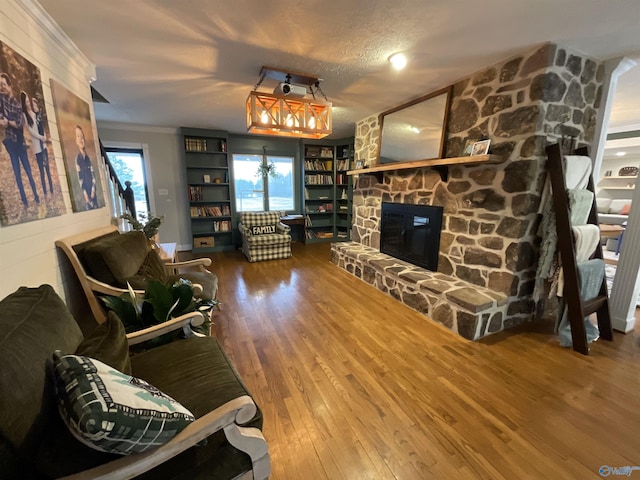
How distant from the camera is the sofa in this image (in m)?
0.64

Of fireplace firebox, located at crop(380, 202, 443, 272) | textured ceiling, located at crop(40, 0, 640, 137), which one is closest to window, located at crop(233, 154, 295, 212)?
textured ceiling, located at crop(40, 0, 640, 137)

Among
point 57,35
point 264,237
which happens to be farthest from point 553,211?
point 57,35

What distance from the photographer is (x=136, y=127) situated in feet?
14.8

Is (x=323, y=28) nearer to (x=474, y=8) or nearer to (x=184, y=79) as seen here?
(x=474, y=8)

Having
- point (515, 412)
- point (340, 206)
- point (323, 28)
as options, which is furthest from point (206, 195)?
point (515, 412)

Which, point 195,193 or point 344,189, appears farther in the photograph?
point 344,189

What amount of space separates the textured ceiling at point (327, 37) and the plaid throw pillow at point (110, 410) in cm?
194

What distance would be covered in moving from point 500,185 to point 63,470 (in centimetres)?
303

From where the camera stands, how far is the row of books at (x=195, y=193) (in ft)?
16.3

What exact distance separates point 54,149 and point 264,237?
A: 3028 millimetres

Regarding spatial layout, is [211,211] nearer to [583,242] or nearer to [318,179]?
[318,179]

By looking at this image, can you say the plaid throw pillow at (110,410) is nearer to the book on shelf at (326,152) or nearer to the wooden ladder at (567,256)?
the wooden ladder at (567,256)

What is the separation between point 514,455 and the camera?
1.29 metres

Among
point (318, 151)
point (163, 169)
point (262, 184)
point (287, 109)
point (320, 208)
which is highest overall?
point (318, 151)
